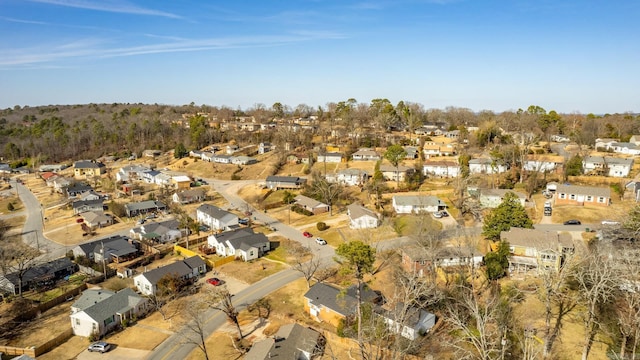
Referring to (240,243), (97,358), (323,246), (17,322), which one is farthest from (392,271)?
(17,322)

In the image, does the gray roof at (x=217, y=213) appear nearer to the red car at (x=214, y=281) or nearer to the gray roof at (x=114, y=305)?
the red car at (x=214, y=281)

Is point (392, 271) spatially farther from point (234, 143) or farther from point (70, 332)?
point (234, 143)

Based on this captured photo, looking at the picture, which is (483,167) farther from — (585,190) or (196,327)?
(196,327)

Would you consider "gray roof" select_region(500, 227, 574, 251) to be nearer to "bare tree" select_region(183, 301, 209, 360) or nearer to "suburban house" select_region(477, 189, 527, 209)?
"suburban house" select_region(477, 189, 527, 209)

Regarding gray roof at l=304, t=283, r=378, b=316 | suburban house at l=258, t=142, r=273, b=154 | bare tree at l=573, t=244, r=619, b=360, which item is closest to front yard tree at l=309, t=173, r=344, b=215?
gray roof at l=304, t=283, r=378, b=316

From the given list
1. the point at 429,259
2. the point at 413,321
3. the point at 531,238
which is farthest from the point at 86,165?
the point at 531,238

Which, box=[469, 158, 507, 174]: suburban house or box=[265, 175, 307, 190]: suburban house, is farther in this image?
box=[265, 175, 307, 190]: suburban house
